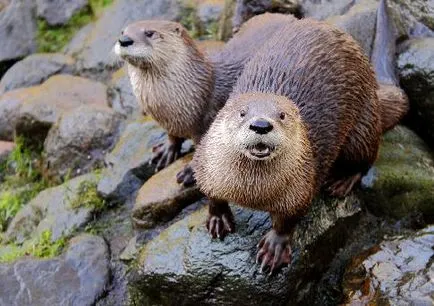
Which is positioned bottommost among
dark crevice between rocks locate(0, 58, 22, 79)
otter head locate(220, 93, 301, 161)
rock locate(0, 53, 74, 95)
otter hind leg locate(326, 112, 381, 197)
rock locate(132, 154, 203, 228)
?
dark crevice between rocks locate(0, 58, 22, 79)

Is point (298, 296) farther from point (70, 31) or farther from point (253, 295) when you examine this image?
point (70, 31)

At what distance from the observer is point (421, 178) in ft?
10.9

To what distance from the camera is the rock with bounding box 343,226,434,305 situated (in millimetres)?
2686

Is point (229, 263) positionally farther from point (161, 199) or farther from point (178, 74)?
point (178, 74)

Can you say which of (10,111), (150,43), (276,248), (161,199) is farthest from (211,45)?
(276,248)

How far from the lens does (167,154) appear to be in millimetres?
3682

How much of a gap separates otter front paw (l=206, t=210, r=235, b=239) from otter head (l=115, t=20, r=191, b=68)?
810 mm

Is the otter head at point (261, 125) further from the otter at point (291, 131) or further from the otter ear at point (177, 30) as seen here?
the otter ear at point (177, 30)

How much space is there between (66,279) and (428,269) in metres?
1.63

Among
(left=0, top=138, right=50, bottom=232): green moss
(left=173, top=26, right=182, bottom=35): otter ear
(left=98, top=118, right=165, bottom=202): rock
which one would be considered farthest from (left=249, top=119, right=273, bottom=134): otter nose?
(left=0, top=138, right=50, bottom=232): green moss

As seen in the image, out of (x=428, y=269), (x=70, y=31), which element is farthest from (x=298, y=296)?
(x=70, y=31)

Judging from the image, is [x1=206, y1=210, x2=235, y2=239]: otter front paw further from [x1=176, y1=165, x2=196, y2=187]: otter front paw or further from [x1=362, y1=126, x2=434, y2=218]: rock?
[x1=362, y1=126, x2=434, y2=218]: rock

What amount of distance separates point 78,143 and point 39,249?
2.60 feet

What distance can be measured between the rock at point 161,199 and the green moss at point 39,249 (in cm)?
43
